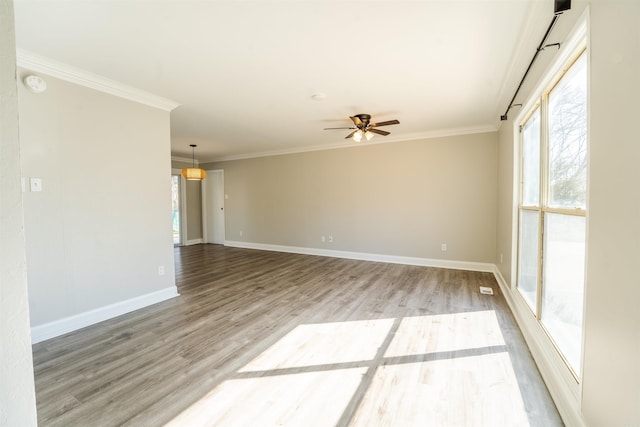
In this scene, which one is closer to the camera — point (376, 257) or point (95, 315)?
point (95, 315)

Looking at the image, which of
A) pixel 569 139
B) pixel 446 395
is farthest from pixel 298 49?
pixel 446 395

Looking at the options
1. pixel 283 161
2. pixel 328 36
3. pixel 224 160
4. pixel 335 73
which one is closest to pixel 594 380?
pixel 328 36

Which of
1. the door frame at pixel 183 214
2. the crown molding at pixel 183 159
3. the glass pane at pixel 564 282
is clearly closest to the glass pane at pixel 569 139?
the glass pane at pixel 564 282

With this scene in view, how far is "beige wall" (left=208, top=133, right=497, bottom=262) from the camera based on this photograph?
15.3 feet

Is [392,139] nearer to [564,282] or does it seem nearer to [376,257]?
[376,257]

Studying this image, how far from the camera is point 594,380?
1256 millimetres

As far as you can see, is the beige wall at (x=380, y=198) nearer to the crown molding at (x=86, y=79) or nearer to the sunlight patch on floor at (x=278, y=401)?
the crown molding at (x=86, y=79)

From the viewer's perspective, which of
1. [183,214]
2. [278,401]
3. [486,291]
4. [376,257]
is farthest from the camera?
[183,214]

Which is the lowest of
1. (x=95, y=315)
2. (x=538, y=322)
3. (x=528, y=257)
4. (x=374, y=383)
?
(x=374, y=383)

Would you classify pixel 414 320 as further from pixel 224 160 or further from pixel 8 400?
pixel 224 160

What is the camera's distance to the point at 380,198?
541cm

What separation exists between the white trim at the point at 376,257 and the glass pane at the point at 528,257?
1.59 metres

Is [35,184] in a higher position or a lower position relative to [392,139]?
lower

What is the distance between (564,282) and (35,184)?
431 cm
